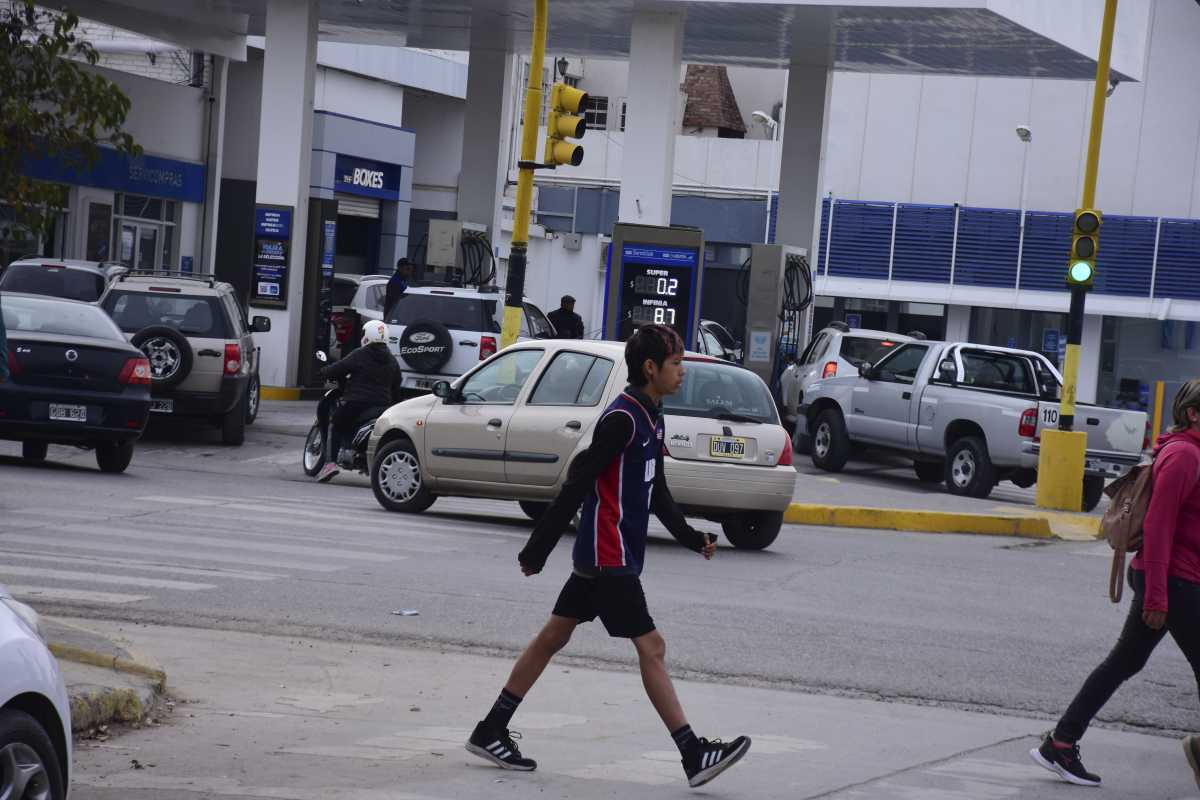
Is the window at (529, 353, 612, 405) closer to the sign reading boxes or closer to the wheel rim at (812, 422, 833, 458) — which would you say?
the wheel rim at (812, 422, 833, 458)

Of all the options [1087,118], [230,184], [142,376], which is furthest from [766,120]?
[142,376]

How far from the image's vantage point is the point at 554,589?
12.1 m

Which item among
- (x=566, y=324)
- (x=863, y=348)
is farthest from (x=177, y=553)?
(x=566, y=324)

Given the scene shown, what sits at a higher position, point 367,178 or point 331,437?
point 367,178

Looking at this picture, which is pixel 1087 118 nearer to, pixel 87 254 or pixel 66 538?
pixel 87 254

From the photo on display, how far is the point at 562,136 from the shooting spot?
1966 centimetres

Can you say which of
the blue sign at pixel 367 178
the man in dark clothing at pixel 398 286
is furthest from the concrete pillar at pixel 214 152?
the man in dark clothing at pixel 398 286

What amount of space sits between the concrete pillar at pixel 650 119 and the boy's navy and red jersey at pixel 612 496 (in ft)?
65.3

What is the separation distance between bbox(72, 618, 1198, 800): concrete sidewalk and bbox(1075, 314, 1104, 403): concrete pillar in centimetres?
3542

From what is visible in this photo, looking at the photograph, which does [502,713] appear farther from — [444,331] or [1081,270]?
[444,331]

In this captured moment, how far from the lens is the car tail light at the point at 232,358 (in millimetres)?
20281

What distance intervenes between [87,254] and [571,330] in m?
11.4

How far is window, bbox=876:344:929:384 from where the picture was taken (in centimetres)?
2350

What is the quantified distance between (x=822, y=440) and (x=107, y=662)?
57.1 feet
